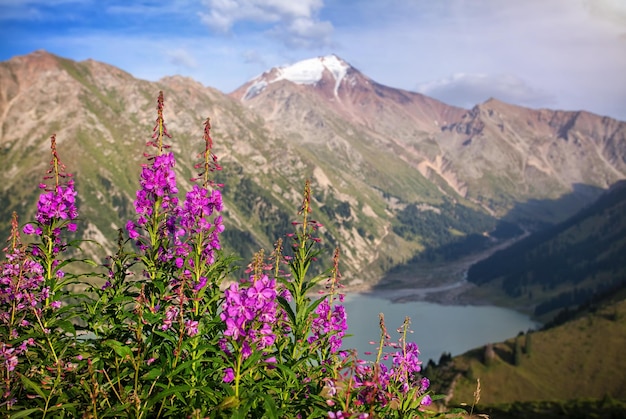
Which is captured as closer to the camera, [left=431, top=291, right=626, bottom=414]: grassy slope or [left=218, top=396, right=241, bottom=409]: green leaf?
[left=218, top=396, right=241, bottom=409]: green leaf

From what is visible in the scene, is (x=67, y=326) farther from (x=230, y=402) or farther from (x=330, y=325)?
(x=330, y=325)

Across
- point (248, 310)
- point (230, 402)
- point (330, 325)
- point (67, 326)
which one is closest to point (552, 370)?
point (330, 325)

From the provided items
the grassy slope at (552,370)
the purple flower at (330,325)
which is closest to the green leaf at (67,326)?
the purple flower at (330,325)

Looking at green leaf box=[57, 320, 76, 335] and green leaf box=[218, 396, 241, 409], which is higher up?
green leaf box=[57, 320, 76, 335]

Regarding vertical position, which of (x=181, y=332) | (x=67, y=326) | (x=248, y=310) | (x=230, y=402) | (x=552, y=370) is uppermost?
(x=248, y=310)

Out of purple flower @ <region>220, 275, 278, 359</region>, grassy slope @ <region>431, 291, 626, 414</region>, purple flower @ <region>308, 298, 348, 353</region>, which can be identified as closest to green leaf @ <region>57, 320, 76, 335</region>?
purple flower @ <region>220, 275, 278, 359</region>

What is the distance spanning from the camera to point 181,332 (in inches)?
313

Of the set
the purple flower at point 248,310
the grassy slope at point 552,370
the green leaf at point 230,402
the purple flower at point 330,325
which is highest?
Answer: the purple flower at point 248,310

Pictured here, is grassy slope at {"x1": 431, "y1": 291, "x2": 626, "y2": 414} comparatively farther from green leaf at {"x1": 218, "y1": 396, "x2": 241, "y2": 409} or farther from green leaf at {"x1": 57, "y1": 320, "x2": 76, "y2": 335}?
green leaf at {"x1": 218, "y1": 396, "x2": 241, "y2": 409}

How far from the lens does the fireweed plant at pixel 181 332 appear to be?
802 centimetres

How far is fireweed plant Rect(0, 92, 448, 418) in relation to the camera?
8.02m

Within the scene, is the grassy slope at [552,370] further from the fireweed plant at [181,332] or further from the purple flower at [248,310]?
the purple flower at [248,310]

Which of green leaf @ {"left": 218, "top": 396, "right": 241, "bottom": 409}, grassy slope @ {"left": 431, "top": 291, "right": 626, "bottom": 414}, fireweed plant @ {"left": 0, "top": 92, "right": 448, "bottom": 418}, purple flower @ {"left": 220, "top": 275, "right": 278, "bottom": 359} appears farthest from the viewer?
grassy slope @ {"left": 431, "top": 291, "right": 626, "bottom": 414}

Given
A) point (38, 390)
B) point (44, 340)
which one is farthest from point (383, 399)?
point (44, 340)
